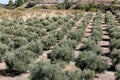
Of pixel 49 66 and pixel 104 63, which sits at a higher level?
pixel 49 66

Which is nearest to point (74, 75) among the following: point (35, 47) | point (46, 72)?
point (46, 72)

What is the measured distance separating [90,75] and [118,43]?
11.6 m

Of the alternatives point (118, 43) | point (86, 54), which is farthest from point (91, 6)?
point (86, 54)

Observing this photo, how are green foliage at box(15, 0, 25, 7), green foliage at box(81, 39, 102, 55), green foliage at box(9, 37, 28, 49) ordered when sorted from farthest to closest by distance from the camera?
green foliage at box(15, 0, 25, 7)
green foliage at box(9, 37, 28, 49)
green foliage at box(81, 39, 102, 55)

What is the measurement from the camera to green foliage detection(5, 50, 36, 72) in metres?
22.5

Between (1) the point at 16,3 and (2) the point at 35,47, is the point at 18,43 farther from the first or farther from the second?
(1) the point at 16,3

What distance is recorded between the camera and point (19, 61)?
22.5 meters

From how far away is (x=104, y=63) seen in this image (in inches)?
904

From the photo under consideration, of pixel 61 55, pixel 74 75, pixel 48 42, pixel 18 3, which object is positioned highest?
pixel 74 75

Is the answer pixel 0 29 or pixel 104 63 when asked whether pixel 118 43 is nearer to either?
pixel 104 63

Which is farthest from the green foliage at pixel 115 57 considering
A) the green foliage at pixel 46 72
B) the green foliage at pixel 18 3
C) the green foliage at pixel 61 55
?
the green foliage at pixel 18 3

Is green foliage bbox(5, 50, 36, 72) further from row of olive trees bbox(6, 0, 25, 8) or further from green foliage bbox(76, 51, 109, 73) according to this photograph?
row of olive trees bbox(6, 0, 25, 8)

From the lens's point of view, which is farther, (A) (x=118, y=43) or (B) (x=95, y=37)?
(B) (x=95, y=37)

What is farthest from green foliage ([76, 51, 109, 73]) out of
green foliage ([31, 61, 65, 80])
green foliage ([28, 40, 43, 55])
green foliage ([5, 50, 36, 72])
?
green foliage ([28, 40, 43, 55])
